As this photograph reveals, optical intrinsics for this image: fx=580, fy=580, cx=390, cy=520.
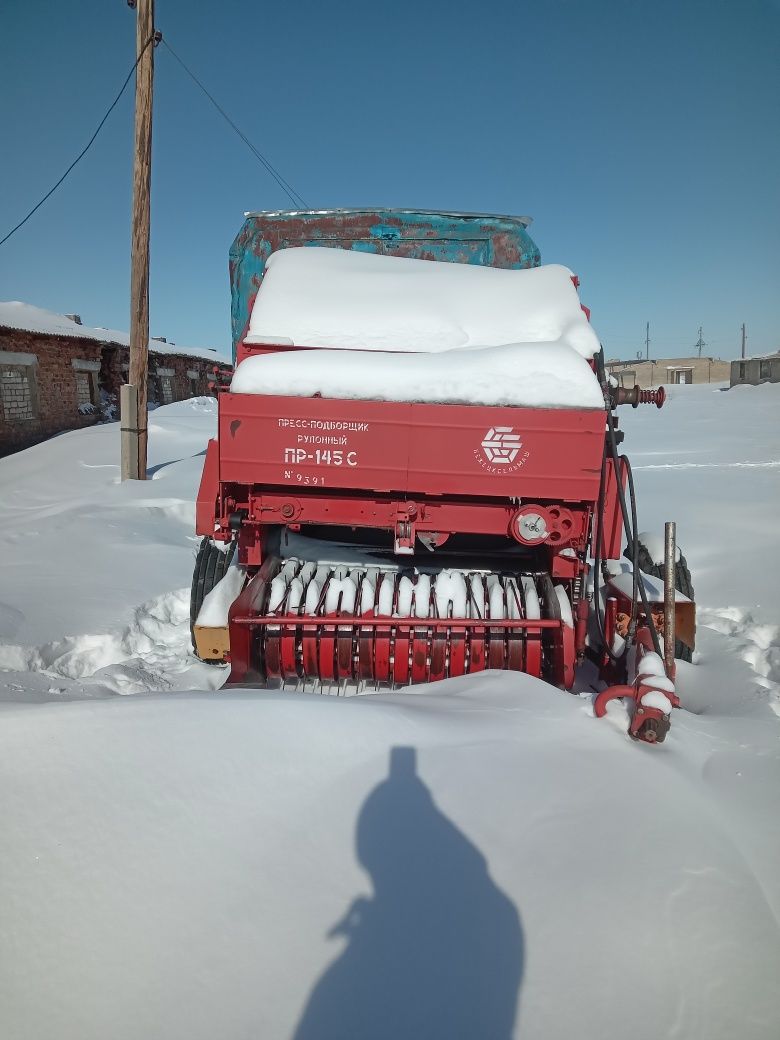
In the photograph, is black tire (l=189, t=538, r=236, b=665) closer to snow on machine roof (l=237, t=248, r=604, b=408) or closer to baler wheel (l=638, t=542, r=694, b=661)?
snow on machine roof (l=237, t=248, r=604, b=408)

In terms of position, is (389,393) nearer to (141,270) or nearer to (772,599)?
(772,599)

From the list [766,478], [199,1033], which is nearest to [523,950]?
[199,1033]

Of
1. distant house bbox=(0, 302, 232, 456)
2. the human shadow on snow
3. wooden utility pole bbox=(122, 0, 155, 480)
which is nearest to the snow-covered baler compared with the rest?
the human shadow on snow

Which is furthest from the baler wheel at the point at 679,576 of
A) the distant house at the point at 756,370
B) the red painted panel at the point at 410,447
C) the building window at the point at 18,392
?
the distant house at the point at 756,370

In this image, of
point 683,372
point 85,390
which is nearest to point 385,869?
point 85,390

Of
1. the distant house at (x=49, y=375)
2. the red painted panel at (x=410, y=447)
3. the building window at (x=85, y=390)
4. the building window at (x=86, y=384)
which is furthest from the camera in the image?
the building window at (x=85, y=390)

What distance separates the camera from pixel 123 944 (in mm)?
1415

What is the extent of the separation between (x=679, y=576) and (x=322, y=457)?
2.73 meters

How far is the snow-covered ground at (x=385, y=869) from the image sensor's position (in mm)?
1343

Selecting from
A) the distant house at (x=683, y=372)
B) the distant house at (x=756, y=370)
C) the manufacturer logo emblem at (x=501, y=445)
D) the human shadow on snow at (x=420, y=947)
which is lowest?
the human shadow on snow at (x=420, y=947)

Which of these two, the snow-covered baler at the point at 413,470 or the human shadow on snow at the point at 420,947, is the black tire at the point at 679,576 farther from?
the human shadow on snow at the point at 420,947

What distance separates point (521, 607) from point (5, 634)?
135 inches

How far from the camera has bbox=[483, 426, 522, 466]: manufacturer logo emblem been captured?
3.07 meters

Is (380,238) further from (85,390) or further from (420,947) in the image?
(85,390)
